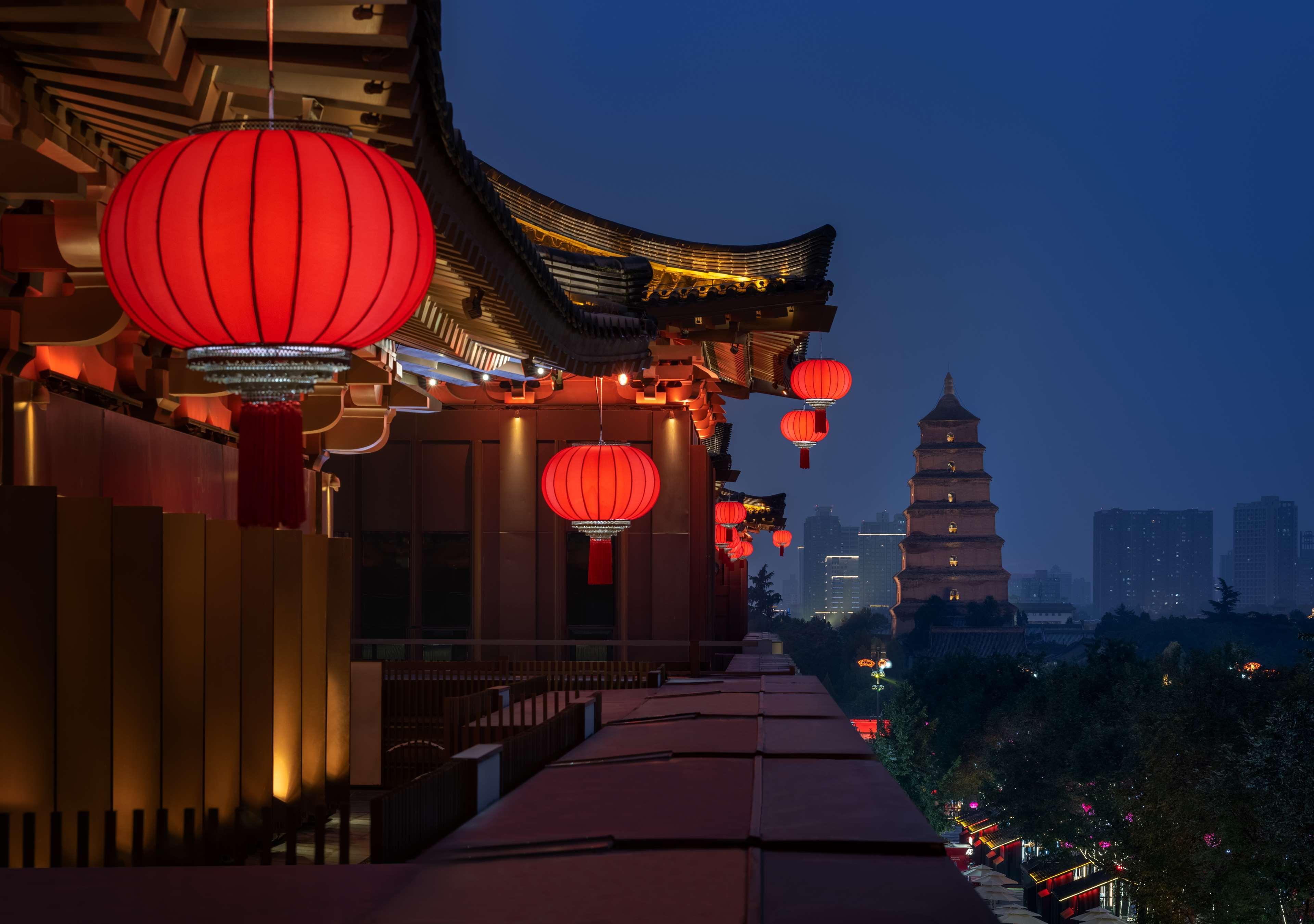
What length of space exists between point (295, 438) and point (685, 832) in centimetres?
234

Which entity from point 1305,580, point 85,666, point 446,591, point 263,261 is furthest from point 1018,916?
point 1305,580

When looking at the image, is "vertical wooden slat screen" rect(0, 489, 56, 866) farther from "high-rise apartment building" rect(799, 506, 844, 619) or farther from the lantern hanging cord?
"high-rise apartment building" rect(799, 506, 844, 619)

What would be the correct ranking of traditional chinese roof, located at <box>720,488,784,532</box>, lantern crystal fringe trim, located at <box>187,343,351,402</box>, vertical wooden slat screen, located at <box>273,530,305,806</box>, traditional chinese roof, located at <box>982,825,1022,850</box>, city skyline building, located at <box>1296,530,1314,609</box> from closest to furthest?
lantern crystal fringe trim, located at <box>187,343,351,402</box> < vertical wooden slat screen, located at <box>273,530,305,806</box> < traditional chinese roof, located at <box>720,488,784,532</box> < traditional chinese roof, located at <box>982,825,1022,850</box> < city skyline building, located at <box>1296,530,1314,609</box>

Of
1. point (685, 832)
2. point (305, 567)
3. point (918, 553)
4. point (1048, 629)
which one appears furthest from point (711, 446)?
point (1048, 629)

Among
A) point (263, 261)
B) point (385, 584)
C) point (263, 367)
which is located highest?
point (263, 261)

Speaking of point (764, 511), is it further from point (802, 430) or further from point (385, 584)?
point (385, 584)

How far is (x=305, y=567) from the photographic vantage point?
5.97 m

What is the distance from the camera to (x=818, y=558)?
19550cm

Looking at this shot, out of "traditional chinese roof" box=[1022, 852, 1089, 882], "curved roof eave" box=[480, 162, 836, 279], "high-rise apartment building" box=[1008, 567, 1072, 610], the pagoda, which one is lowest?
"high-rise apartment building" box=[1008, 567, 1072, 610]

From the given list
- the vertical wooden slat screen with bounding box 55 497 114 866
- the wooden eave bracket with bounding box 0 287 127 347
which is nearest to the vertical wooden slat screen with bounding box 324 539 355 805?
the wooden eave bracket with bounding box 0 287 127 347

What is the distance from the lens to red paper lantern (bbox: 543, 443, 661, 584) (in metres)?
10.2

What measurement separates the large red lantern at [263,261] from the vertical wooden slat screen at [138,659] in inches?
56.9

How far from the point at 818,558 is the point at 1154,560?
54.0 meters

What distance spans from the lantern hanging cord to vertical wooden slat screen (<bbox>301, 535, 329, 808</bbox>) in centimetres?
304
